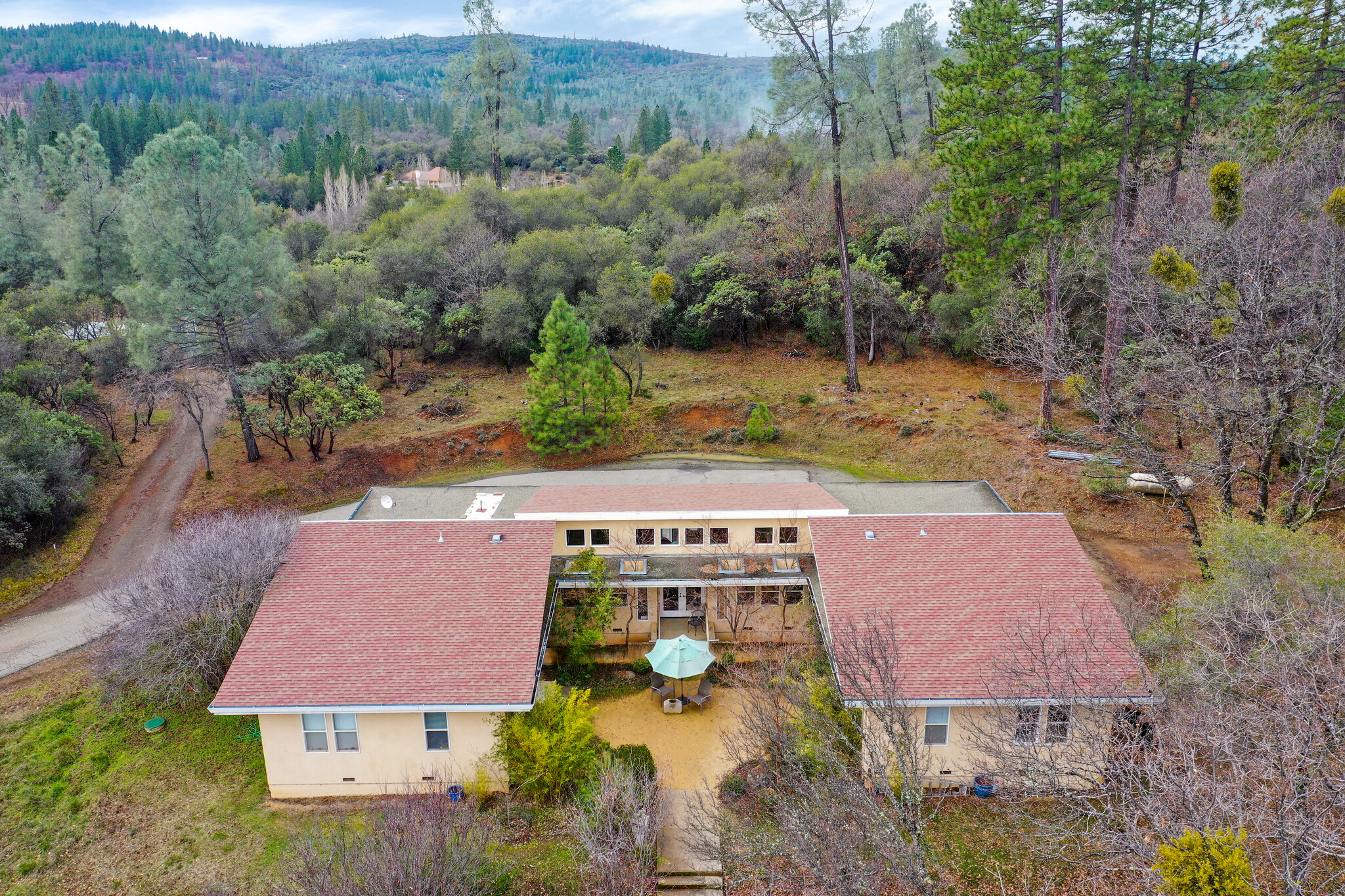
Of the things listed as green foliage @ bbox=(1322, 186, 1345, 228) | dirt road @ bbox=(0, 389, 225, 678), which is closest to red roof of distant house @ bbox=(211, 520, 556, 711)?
dirt road @ bbox=(0, 389, 225, 678)

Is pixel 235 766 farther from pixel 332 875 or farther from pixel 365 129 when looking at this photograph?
pixel 365 129

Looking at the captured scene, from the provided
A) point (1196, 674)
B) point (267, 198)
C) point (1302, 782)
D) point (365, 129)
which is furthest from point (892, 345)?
point (365, 129)

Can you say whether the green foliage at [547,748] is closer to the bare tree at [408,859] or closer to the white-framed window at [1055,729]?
the bare tree at [408,859]

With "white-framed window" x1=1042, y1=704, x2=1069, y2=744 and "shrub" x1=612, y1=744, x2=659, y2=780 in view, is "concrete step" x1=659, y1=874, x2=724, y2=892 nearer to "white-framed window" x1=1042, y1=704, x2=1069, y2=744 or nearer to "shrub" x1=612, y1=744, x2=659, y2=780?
"shrub" x1=612, y1=744, x2=659, y2=780

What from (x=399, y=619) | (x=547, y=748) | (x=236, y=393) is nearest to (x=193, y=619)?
(x=399, y=619)

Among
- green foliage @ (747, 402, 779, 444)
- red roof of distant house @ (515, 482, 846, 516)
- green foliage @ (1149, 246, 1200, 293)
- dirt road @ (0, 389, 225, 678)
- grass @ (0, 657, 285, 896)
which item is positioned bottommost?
grass @ (0, 657, 285, 896)

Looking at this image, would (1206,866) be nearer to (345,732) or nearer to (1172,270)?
(1172,270)

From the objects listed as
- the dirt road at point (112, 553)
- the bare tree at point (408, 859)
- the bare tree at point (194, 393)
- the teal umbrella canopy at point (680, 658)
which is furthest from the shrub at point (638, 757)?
the bare tree at point (194, 393)
